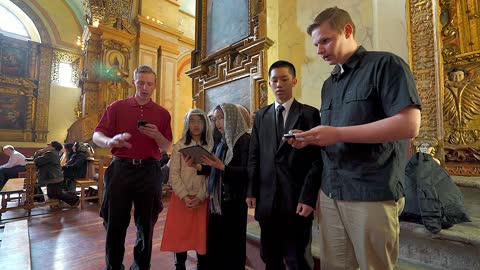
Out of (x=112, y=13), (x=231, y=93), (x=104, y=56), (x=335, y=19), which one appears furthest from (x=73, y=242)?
(x=112, y=13)

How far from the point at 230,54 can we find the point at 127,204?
7.90 ft

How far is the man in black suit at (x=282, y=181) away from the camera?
4.59 ft

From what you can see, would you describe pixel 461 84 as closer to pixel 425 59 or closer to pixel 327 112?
pixel 425 59

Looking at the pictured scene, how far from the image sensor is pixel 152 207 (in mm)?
1978

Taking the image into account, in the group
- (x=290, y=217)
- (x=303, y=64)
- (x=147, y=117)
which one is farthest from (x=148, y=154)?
(x=303, y=64)

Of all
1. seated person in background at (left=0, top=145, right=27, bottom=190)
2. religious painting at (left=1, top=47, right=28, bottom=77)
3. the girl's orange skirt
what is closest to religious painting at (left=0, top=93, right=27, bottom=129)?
religious painting at (left=1, top=47, right=28, bottom=77)

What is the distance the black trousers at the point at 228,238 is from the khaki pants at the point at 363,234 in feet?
2.86

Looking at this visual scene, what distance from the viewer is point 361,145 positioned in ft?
3.26

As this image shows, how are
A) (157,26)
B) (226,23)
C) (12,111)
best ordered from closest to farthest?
(226,23)
(157,26)
(12,111)

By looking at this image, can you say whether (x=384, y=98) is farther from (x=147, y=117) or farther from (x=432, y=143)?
(x=147, y=117)

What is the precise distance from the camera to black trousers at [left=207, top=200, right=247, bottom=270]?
1.86 metres

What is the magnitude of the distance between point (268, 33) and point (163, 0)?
8.16 m

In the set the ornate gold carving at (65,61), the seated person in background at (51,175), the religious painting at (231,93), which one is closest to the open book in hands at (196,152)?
the religious painting at (231,93)

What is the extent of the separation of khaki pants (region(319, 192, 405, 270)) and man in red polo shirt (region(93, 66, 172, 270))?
53.0 inches
